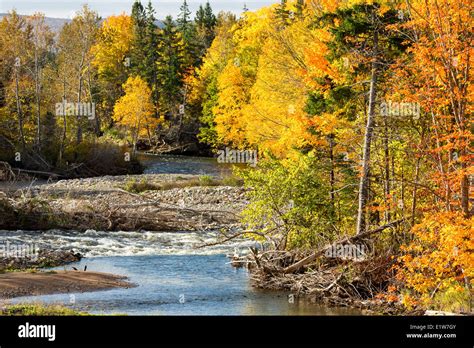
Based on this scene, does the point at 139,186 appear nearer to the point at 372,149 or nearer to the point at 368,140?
the point at 372,149

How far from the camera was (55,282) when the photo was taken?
21.5m

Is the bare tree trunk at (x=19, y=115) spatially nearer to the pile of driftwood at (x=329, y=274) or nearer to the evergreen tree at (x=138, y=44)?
the evergreen tree at (x=138, y=44)

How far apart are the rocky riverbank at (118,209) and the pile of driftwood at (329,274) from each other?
5415 mm

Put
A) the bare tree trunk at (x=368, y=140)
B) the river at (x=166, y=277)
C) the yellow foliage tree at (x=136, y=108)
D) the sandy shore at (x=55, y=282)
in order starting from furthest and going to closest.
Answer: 1. the yellow foliage tree at (x=136, y=108)
2. the bare tree trunk at (x=368, y=140)
3. the sandy shore at (x=55, y=282)
4. the river at (x=166, y=277)

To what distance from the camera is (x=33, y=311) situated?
15.4 metres

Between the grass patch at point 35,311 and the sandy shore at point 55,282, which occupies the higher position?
the grass patch at point 35,311

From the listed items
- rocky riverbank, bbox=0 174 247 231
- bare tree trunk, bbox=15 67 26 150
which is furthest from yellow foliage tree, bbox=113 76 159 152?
rocky riverbank, bbox=0 174 247 231

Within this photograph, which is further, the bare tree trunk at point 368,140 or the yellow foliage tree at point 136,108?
the yellow foliage tree at point 136,108

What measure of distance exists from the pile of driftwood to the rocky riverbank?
17.8ft

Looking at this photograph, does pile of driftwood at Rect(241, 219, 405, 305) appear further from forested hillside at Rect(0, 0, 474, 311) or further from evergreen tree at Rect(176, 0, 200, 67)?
evergreen tree at Rect(176, 0, 200, 67)

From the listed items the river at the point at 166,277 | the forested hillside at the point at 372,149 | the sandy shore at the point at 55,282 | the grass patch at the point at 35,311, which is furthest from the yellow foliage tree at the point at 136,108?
the grass patch at the point at 35,311

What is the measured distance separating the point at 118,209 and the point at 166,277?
383 inches

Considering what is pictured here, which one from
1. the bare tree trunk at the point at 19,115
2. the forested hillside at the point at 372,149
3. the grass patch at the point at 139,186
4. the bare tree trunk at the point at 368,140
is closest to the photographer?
the forested hillside at the point at 372,149

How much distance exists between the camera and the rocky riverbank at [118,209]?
30.7m
